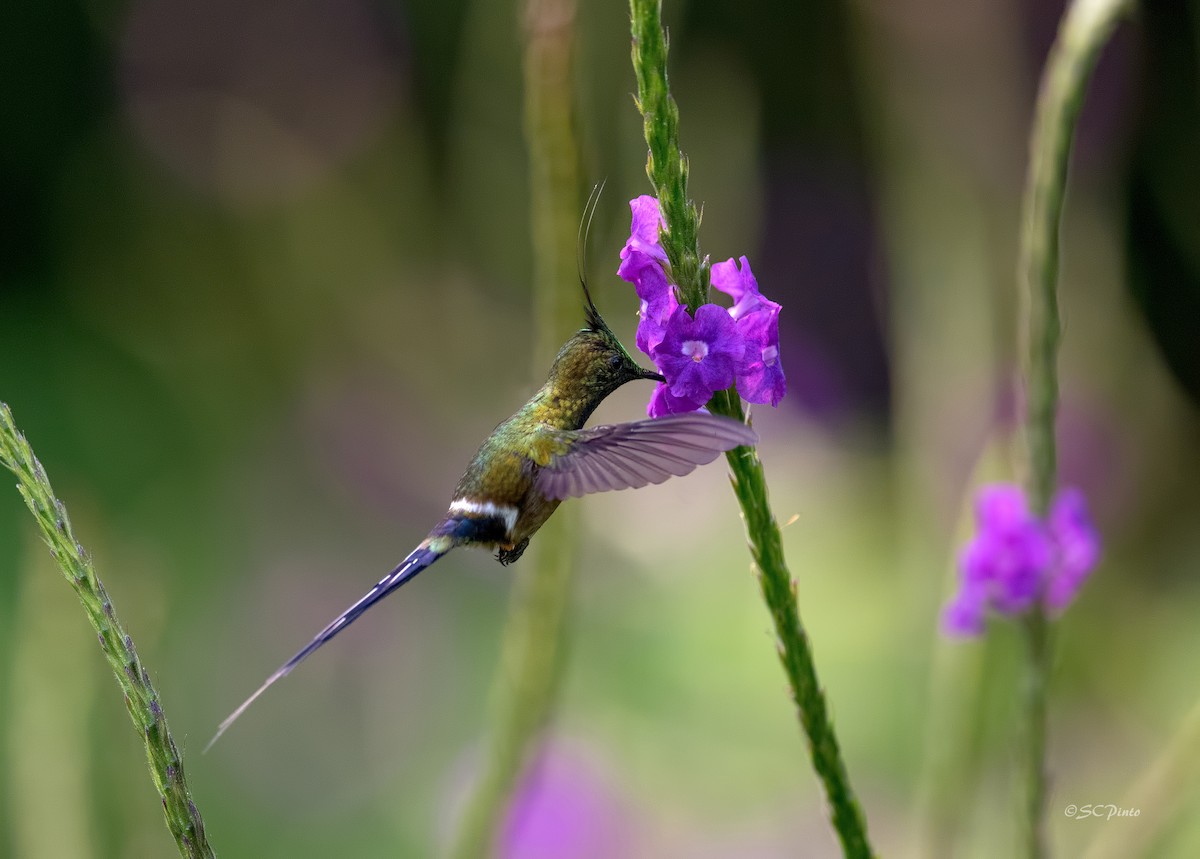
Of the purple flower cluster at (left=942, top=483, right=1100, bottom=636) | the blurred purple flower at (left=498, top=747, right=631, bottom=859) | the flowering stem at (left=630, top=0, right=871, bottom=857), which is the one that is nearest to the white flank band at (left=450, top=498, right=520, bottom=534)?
the flowering stem at (left=630, top=0, right=871, bottom=857)

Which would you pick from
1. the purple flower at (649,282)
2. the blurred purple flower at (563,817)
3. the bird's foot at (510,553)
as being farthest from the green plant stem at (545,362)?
the blurred purple flower at (563,817)

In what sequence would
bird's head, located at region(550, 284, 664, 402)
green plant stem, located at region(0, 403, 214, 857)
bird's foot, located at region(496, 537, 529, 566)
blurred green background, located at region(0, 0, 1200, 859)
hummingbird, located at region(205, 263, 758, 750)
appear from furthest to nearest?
blurred green background, located at region(0, 0, 1200, 859) < bird's foot, located at region(496, 537, 529, 566) < bird's head, located at region(550, 284, 664, 402) < hummingbird, located at region(205, 263, 758, 750) < green plant stem, located at region(0, 403, 214, 857)

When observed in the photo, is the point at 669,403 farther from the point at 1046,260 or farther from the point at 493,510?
the point at 1046,260

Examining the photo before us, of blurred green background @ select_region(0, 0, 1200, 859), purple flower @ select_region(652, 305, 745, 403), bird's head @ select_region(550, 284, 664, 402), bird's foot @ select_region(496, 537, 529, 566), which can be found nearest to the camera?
purple flower @ select_region(652, 305, 745, 403)

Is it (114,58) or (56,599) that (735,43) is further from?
(56,599)

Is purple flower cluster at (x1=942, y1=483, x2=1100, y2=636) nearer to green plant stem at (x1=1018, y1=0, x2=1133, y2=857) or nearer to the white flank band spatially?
green plant stem at (x1=1018, y1=0, x2=1133, y2=857)

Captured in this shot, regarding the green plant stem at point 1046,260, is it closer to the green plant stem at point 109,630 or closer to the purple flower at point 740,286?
the purple flower at point 740,286

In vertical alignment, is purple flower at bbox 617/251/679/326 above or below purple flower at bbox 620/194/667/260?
below
